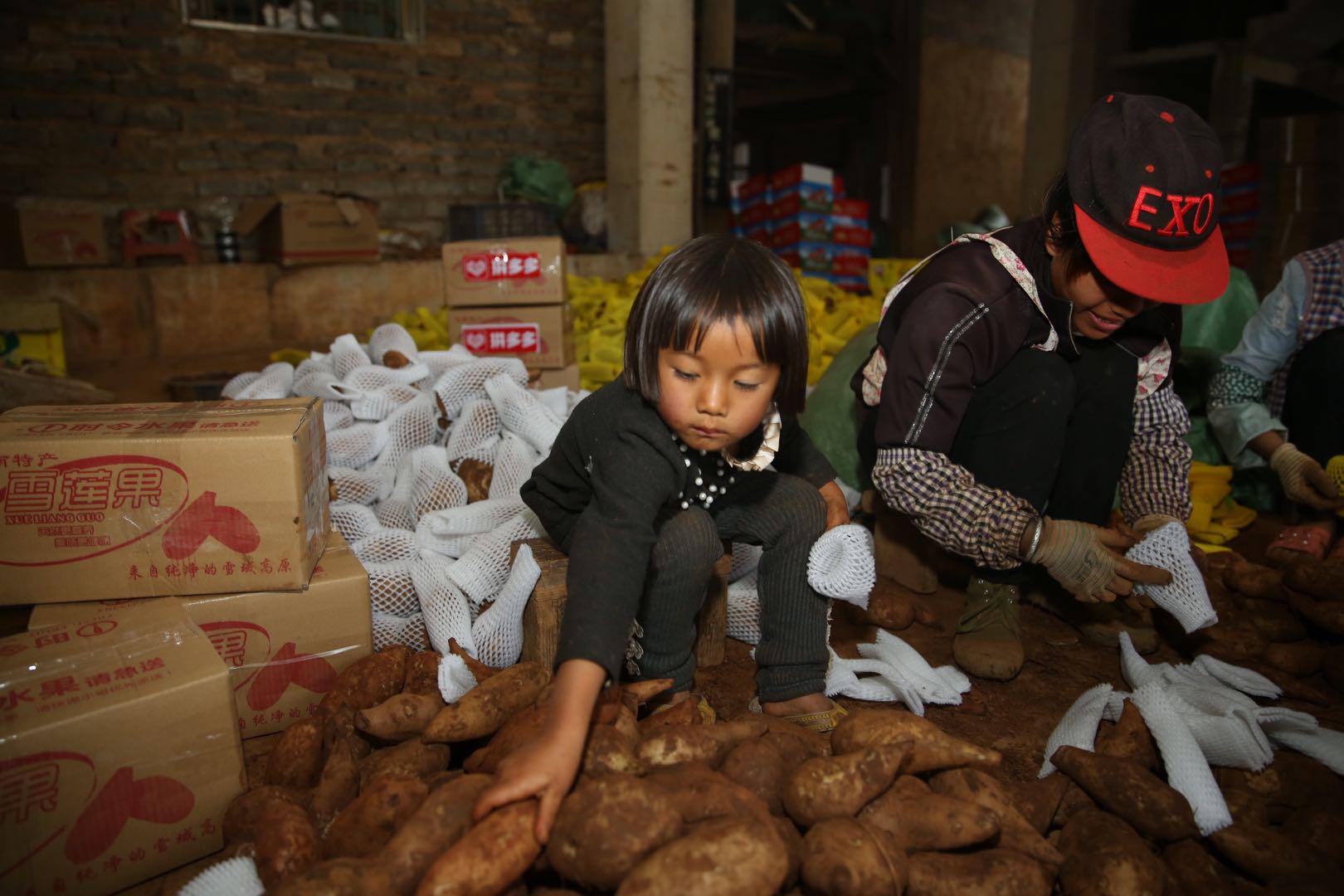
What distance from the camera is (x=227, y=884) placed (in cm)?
114

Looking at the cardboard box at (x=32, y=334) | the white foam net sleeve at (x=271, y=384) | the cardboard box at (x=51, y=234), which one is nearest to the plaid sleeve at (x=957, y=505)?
the white foam net sleeve at (x=271, y=384)

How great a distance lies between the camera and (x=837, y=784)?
45.7 inches

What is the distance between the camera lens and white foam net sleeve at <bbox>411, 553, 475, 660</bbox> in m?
1.79

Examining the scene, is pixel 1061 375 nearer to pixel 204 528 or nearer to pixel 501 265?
pixel 204 528

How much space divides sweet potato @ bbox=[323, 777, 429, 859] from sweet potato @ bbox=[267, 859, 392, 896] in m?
0.12

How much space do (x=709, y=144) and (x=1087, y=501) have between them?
568 centimetres

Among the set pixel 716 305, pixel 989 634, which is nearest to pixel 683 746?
pixel 716 305

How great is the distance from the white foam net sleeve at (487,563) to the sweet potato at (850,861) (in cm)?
100

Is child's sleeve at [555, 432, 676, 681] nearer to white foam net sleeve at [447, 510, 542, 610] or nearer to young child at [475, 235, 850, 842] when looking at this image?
young child at [475, 235, 850, 842]

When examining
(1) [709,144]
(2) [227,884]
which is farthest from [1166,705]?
(1) [709,144]

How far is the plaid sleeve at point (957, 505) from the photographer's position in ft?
5.73

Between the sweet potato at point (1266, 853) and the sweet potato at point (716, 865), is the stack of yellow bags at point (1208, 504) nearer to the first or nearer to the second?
the sweet potato at point (1266, 853)

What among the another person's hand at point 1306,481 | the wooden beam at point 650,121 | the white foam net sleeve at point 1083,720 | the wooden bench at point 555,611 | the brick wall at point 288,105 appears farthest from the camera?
the wooden beam at point 650,121

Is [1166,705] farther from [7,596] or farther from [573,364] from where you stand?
[573,364]
